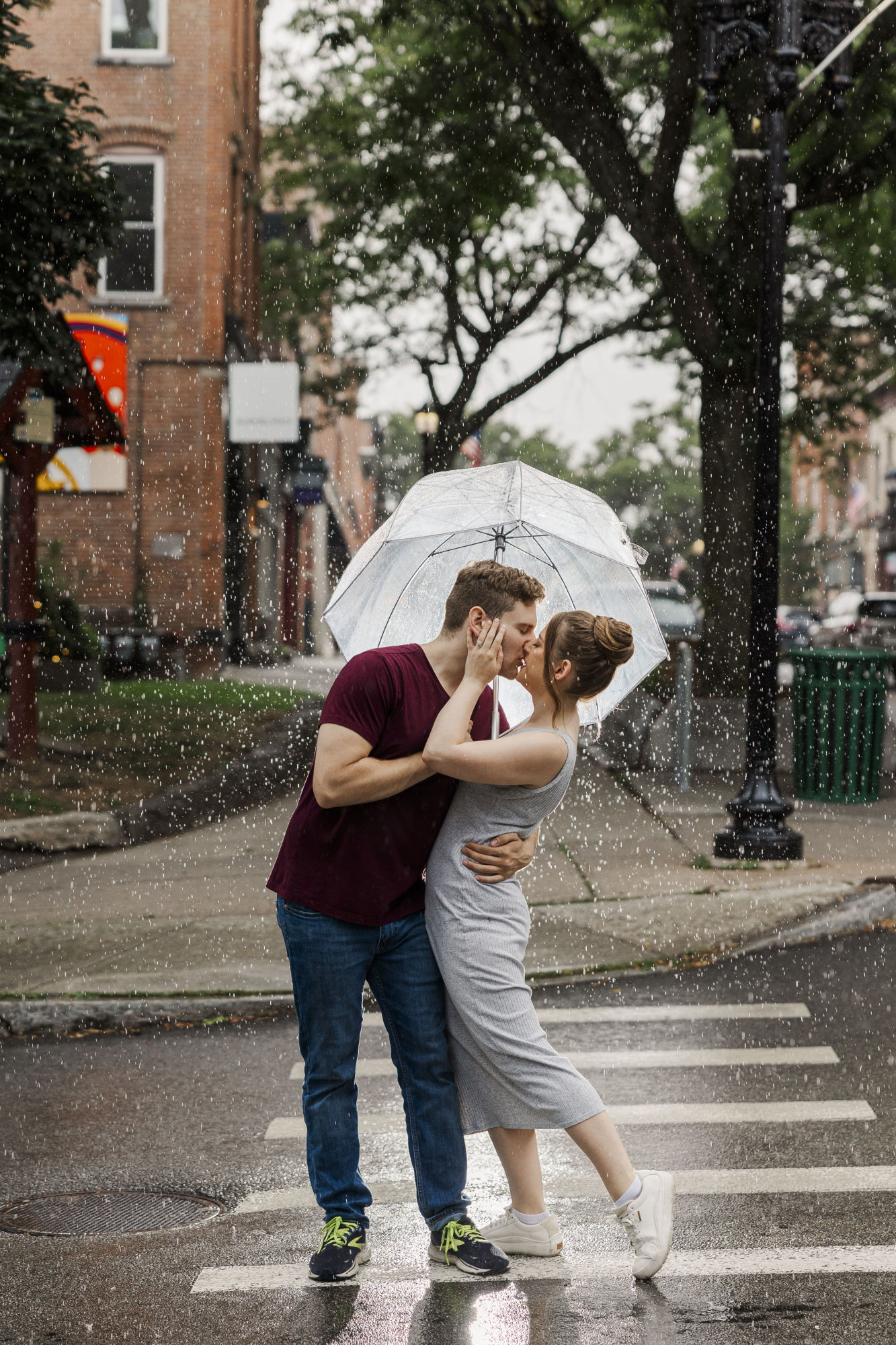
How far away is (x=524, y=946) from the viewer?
402 cm

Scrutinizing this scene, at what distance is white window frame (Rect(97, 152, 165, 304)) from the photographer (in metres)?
26.7

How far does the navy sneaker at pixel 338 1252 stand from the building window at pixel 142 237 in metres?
24.2

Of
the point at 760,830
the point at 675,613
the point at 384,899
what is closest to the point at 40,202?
the point at 760,830

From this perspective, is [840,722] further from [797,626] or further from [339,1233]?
[797,626]

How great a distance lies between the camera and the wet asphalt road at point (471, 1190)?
12.9ft

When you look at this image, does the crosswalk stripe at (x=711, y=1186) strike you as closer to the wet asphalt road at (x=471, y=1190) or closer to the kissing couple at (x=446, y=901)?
the wet asphalt road at (x=471, y=1190)


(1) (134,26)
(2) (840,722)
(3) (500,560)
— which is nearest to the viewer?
(3) (500,560)

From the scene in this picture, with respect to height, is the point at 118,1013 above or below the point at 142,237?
below

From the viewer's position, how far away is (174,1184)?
201 inches

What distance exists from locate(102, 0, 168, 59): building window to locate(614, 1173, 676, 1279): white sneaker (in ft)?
84.8

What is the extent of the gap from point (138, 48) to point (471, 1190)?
25.4 m

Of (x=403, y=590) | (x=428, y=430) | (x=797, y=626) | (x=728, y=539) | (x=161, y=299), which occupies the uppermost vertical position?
(x=161, y=299)

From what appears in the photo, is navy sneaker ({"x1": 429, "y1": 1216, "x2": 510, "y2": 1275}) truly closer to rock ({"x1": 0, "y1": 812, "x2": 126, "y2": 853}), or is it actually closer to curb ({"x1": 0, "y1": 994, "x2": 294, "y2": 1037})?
curb ({"x1": 0, "y1": 994, "x2": 294, "y2": 1037})

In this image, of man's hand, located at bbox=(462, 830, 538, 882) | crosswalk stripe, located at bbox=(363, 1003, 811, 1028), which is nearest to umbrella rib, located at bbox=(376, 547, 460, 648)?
man's hand, located at bbox=(462, 830, 538, 882)
